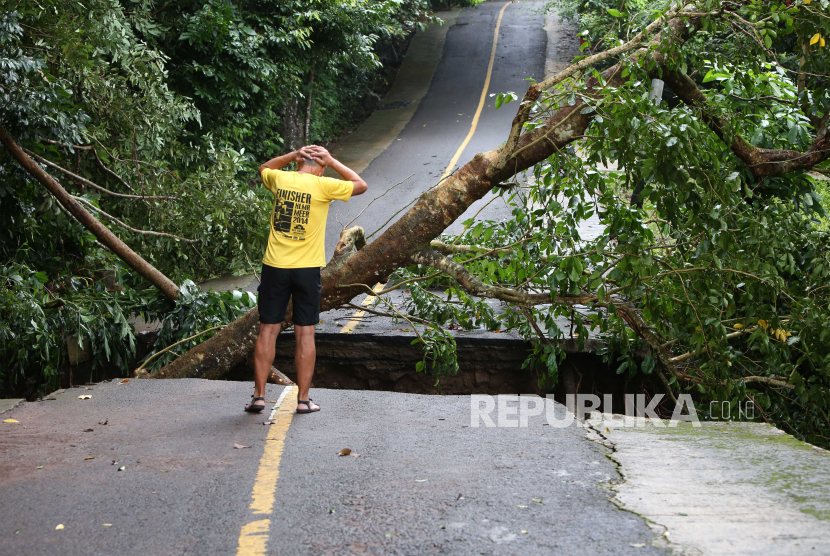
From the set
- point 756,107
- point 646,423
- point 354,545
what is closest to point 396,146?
point 756,107

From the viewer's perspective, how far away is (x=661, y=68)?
17.4 feet

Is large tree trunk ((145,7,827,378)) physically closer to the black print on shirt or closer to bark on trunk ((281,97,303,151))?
the black print on shirt

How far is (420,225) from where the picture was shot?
5762 millimetres

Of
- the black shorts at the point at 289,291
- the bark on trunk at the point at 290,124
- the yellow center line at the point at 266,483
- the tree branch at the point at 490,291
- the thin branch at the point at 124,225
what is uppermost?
the bark on trunk at the point at 290,124

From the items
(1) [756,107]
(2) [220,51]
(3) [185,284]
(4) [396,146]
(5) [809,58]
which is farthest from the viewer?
(4) [396,146]

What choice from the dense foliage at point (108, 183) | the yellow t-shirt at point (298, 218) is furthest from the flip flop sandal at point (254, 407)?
the dense foliage at point (108, 183)

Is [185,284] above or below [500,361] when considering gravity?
above

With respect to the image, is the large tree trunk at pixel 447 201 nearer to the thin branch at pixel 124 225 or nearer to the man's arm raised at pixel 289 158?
the man's arm raised at pixel 289 158

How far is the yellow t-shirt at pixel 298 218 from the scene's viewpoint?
467 centimetres

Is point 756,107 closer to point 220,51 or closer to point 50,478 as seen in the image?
point 50,478

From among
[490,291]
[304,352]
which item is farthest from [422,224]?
[304,352]

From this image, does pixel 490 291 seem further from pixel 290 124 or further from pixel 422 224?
pixel 290 124

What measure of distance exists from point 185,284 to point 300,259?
299 centimetres

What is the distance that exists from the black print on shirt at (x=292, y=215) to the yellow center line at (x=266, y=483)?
1.30m
